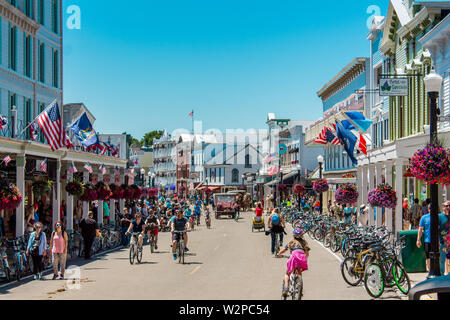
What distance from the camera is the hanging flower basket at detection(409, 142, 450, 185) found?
45.6 ft

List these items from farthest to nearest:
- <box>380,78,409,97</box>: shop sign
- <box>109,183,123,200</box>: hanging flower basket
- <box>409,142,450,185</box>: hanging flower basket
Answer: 1. <box>109,183,123,200</box>: hanging flower basket
2. <box>380,78,409,97</box>: shop sign
3. <box>409,142,450,185</box>: hanging flower basket

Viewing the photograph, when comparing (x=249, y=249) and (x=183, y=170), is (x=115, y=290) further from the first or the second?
(x=183, y=170)

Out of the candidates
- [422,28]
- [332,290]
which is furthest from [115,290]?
[422,28]

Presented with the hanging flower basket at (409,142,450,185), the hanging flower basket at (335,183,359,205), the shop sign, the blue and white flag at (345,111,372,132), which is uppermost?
the shop sign

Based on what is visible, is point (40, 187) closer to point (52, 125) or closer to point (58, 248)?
point (52, 125)

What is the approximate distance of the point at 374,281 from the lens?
524 inches

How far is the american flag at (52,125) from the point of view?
74.1 ft

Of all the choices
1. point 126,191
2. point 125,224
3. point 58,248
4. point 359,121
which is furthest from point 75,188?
point 359,121

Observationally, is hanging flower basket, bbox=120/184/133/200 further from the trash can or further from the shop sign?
the trash can

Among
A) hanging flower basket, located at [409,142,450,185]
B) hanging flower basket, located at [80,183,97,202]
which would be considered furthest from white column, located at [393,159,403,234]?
hanging flower basket, located at [80,183,97,202]

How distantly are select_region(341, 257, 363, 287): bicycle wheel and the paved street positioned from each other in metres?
0.24

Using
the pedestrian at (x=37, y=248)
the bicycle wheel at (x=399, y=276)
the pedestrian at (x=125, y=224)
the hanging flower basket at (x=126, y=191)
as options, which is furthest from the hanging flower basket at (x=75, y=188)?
the bicycle wheel at (x=399, y=276)

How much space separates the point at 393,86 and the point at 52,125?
1328 centimetres
